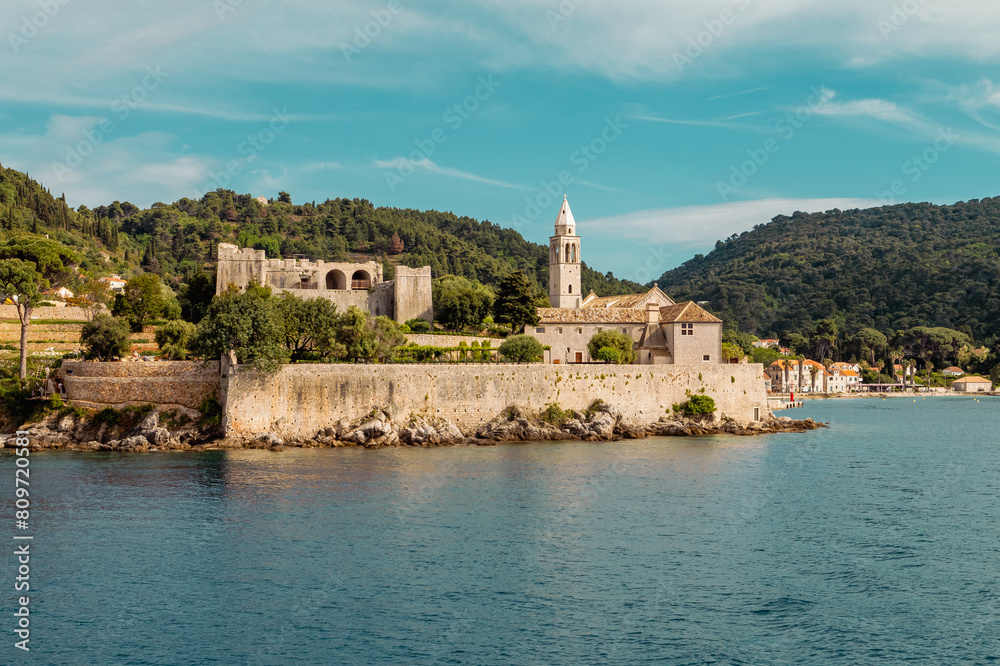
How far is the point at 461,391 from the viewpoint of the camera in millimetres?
42406

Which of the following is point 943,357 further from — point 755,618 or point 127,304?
point 755,618

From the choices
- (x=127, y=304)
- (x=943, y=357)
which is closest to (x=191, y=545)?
(x=127, y=304)

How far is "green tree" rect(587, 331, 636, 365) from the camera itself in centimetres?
5016

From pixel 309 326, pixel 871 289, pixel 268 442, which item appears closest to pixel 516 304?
pixel 309 326

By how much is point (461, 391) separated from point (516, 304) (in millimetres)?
12014

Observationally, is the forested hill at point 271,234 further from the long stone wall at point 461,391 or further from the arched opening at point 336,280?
the long stone wall at point 461,391

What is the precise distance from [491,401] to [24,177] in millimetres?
90969

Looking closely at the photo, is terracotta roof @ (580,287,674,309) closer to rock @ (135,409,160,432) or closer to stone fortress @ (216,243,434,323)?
stone fortress @ (216,243,434,323)

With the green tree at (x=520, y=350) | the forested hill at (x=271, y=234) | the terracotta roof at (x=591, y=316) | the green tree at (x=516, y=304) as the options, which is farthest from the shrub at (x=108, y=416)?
the forested hill at (x=271, y=234)

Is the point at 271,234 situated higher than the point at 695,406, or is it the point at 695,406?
the point at 271,234

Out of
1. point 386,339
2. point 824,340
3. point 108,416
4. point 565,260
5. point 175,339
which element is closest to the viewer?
point 108,416

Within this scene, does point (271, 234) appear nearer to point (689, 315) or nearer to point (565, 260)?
point (565, 260)

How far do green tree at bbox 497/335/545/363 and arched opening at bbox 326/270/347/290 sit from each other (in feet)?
58.0

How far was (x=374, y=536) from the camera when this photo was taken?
22.8 meters
